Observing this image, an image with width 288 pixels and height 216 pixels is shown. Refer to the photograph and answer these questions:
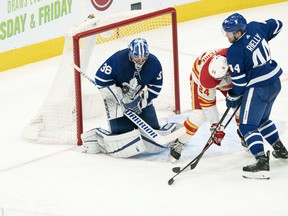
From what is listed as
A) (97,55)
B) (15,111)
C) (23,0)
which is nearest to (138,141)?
(97,55)

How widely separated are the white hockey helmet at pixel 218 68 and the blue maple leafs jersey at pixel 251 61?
0.05 metres

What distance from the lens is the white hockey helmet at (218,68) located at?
5.55 m

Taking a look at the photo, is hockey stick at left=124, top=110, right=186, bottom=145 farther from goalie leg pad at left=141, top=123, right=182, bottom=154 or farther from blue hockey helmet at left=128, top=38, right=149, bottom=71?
blue hockey helmet at left=128, top=38, right=149, bottom=71

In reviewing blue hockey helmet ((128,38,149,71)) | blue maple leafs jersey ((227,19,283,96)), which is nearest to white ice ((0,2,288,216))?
blue maple leafs jersey ((227,19,283,96))

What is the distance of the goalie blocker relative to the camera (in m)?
6.15

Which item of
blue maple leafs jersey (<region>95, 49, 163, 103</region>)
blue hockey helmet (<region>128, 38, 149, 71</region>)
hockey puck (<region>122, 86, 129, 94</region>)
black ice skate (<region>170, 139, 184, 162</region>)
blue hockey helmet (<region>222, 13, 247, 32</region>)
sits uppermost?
blue hockey helmet (<region>222, 13, 247, 32</region>)

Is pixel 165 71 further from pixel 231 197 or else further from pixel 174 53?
pixel 231 197

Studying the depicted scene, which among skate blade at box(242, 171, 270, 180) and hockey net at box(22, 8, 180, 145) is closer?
skate blade at box(242, 171, 270, 180)

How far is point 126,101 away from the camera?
6203mm

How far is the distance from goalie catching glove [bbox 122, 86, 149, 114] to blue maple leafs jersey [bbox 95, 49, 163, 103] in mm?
55

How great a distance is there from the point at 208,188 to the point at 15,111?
2.50 m

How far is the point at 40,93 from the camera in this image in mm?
8070

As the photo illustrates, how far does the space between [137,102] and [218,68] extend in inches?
32.7

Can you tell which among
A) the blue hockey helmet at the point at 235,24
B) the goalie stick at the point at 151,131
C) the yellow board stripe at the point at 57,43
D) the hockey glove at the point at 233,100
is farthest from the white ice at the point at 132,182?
the yellow board stripe at the point at 57,43
